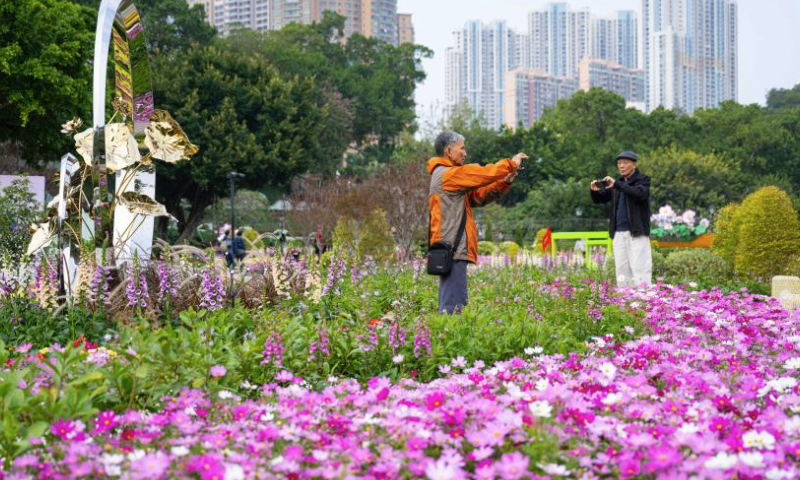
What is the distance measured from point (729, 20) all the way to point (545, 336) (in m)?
119

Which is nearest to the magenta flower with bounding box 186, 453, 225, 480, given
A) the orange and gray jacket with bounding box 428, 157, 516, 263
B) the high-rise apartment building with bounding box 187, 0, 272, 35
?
the orange and gray jacket with bounding box 428, 157, 516, 263

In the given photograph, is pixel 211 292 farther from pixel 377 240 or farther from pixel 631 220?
pixel 377 240

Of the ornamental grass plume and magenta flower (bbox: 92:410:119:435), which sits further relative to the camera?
the ornamental grass plume

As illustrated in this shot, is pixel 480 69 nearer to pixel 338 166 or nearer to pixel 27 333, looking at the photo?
pixel 338 166

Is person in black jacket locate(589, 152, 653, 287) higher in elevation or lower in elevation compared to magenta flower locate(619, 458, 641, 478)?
higher

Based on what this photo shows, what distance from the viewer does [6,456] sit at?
2.68 m

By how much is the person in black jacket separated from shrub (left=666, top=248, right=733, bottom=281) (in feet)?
10.7

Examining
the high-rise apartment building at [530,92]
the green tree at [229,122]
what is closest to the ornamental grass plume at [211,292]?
the green tree at [229,122]

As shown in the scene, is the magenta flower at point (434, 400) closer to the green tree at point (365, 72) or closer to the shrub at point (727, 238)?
the shrub at point (727, 238)

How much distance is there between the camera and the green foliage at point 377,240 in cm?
1473

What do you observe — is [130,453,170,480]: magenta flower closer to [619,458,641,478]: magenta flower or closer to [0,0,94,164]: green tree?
[619,458,641,478]: magenta flower

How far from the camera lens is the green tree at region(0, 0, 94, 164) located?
816 inches

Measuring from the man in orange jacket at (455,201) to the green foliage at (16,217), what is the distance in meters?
6.99

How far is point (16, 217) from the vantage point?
13117mm
